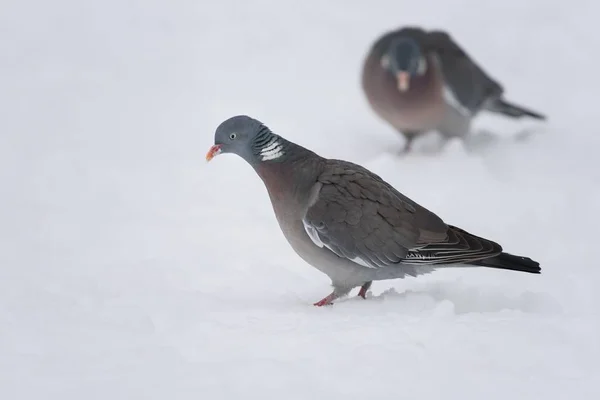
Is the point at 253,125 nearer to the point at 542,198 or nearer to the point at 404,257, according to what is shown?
the point at 404,257

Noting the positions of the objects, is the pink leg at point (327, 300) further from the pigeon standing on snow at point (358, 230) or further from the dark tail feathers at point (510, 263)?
the dark tail feathers at point (510, 263)

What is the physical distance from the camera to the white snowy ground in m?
3.46

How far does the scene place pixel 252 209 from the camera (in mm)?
6715

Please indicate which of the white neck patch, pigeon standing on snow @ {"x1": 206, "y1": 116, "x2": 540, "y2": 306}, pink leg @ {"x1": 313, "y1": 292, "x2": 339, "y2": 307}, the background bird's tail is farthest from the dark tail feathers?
the background bird's tail

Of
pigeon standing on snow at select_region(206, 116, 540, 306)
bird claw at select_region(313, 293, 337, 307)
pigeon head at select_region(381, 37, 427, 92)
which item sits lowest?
bird claw at select_region(313, 293, 337, 307)

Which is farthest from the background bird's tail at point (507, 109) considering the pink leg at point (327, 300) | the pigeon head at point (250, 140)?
the pink leg at point (327, 300)

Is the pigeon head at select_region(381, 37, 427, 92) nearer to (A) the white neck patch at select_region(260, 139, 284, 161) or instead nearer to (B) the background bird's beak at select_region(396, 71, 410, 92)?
(B) the background bird's beak at select_region(396, 71, 410, 92)

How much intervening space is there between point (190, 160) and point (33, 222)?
1789mm

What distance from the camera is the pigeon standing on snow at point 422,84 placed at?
8086 millimetres

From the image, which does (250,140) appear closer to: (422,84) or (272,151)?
(272,151)

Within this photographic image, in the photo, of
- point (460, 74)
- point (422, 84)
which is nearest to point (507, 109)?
point (460, 74)

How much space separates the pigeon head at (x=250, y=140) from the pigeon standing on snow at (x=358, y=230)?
0.03 meters

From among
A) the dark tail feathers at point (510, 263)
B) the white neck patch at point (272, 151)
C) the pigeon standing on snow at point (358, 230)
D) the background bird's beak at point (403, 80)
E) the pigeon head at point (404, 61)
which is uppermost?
the pigeon head at point (404, 61)

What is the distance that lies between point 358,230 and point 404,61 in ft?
12.4
